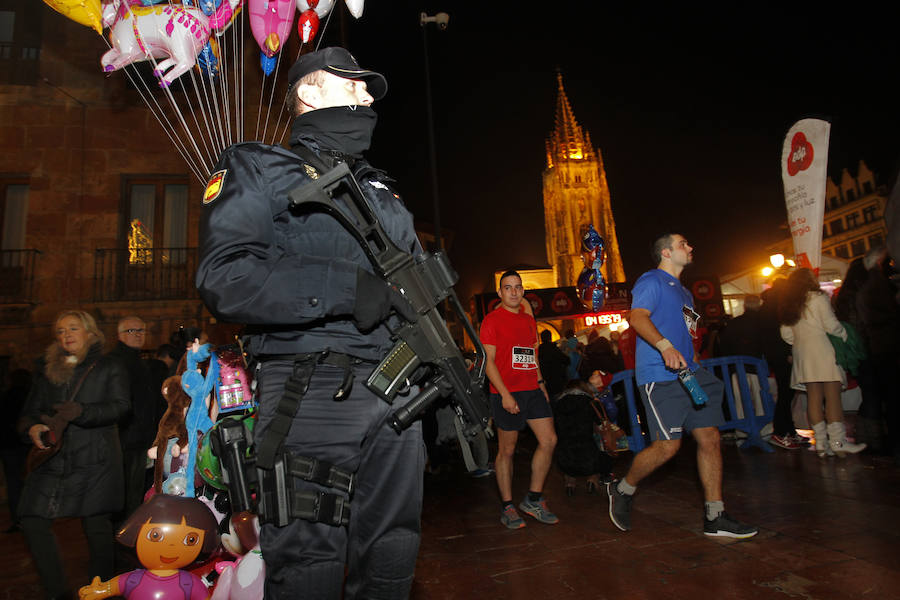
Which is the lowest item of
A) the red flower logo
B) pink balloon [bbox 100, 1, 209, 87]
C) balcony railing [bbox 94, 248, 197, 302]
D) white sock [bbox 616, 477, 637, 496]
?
white sock [bbox 616, 477, 637, 496]

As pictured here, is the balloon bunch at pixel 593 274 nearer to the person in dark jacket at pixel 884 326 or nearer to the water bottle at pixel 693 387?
the person in dark jacket at pixel 884 326

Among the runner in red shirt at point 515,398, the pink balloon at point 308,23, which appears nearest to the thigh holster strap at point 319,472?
the runner in red shirt at point 515,398

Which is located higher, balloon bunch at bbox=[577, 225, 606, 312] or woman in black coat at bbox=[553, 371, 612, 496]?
balloon bunch at bbox=[577, 225, 606, 312]

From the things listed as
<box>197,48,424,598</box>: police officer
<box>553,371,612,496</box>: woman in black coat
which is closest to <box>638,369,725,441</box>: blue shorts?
<box>553,371,612,496</box>: woman in black coat

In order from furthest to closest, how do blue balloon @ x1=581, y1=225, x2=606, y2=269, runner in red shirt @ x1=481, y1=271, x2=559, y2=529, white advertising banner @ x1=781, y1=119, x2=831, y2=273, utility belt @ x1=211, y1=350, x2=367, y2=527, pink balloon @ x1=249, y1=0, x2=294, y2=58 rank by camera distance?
1. blue balloon @ x1=581, y1=225, x2=606, y2=269
2. white advertising banner @ x1=781, y1=119, x2=831, y2=273
3. pink balloon @ x1=249, y1=0, x2=294, y2=58
4. runner in red shirt @ x1=481, y1=271, x2=559, y2=529
5. utility belt @ x1=211, y1=350, x2=367, y2=527

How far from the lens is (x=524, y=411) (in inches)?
183

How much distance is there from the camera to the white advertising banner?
27.1 ft

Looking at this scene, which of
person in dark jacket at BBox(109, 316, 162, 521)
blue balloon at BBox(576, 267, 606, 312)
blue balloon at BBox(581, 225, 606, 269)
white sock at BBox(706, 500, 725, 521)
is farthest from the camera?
blue balloon at BBox(576, 267, 606, 312)

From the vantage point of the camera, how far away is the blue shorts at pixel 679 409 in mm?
3793

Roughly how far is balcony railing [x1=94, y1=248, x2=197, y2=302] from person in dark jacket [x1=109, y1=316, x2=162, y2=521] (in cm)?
574

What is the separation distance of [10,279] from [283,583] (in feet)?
38.3

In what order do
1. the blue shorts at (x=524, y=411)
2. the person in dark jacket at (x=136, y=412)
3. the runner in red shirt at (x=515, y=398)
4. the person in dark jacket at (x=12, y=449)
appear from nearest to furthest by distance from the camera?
1. the runner in red shirt at (x=515, y=398)
2. the blue shorts at (x=524, y=411)
3. the person in dark jacket at (x=136, y=412)
4. the person in dark jacket at (x=12, y=449)

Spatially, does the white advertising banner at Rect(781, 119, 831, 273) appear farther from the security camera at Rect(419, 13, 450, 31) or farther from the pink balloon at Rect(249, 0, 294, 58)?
the pink balloon at Rect(249, 0, 294, 58)

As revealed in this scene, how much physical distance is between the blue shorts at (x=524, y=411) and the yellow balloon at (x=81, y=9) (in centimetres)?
537
